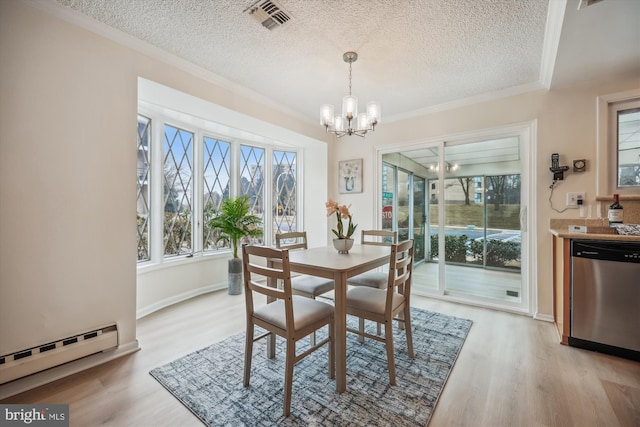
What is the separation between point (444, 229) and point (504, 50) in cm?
204

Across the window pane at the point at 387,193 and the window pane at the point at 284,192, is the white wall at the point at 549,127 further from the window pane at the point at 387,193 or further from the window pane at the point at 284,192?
the window pane at the point at 284,192

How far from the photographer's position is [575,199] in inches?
105

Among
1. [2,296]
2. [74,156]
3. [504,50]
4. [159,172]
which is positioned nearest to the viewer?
[2,296]

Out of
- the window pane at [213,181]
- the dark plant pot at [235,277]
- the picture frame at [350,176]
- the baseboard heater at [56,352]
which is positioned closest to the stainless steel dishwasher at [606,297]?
the picture frame at [350,176]

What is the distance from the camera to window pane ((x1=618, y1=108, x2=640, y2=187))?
2.45 metres

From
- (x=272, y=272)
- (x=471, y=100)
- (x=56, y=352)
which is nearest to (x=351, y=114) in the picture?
(x=272, y=272)

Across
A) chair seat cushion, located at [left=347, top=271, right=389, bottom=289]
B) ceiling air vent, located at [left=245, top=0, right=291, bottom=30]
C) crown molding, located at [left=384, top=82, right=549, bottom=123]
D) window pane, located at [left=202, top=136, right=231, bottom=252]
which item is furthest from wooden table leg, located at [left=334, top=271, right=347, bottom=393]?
crown molding, located at [left=384, top=82, right=549, bottom=123]

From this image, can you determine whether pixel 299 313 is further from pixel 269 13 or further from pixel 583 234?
pixel 583 234

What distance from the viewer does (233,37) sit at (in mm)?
2170

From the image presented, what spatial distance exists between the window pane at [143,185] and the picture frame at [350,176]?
2.63 metres

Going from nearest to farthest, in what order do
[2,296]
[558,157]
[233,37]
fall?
[2,296] → [233,37] → [558,157]

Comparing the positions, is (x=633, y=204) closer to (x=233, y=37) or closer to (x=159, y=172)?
(x=233, y=37)

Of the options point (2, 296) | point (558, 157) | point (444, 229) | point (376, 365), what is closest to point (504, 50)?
point (558, 157)

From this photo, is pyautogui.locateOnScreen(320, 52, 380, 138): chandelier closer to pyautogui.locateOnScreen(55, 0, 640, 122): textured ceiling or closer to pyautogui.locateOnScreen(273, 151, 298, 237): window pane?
pyautogui.locateOnScreen(55, 0, 640, 122): textured ceiling
